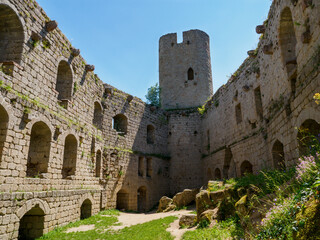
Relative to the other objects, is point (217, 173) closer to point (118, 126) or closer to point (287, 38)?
point (118, 126)

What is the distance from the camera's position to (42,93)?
987cm

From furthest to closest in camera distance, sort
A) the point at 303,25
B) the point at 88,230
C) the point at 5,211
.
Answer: the point at 88,230
the point at 5,211
the point at 303,25

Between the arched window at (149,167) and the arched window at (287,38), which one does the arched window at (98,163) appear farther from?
the arched window at (287,38)

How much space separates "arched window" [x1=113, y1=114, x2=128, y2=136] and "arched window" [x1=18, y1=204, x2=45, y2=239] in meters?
8.92

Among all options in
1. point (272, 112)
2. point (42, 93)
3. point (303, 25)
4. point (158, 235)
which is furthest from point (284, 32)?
point (42, 93)

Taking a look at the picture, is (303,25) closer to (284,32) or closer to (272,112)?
(284,32)

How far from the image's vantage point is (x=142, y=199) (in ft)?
59.6

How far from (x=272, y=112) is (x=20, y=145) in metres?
9.35

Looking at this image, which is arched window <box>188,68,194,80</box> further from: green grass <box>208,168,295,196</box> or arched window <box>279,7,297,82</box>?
green grass <box>208,168,295,196</box>

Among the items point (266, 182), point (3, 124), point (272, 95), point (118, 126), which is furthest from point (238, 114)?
point (3, 124)

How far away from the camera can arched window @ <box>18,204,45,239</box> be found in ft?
29.7

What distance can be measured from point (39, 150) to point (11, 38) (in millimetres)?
4308

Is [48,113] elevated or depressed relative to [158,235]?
elevated

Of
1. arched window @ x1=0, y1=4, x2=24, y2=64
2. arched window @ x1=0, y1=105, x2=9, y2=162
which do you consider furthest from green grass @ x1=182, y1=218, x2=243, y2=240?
arched window @ x1=0, y1=4, x2=24, y2=64
